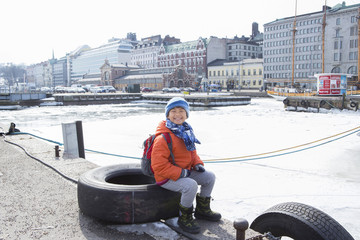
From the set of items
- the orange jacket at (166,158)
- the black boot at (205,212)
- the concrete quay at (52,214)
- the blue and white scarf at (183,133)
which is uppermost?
the blue and white scarf at (183,133)

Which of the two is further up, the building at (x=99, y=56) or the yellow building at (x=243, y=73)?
the building at (x=99, y=56)

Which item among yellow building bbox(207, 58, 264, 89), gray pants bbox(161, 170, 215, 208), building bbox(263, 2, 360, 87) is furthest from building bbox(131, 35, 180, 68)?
gray pants bbox(161, 170, 215, 208)

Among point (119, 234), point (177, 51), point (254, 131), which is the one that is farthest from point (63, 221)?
point (177, 51)

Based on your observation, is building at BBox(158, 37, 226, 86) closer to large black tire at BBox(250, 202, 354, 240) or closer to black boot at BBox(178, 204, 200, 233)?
black boot at BBox(178, 204, 200, 233)

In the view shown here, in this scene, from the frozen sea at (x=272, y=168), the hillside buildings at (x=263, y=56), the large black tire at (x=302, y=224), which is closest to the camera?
the large black tire at (x=302, y=224)

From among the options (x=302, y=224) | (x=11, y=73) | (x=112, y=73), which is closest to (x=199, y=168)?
(x=302, y=224)

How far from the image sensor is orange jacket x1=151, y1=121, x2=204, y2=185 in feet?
11.5

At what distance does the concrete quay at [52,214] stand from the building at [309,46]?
71699mm

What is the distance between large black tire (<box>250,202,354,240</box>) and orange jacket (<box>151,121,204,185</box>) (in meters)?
1.08

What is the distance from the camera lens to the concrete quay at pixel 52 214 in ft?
11.5

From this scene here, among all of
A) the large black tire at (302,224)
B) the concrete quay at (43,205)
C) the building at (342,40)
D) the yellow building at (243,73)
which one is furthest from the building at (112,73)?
the large black tire at (302,224)

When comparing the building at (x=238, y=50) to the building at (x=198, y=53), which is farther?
the building at (x=238, y=50)

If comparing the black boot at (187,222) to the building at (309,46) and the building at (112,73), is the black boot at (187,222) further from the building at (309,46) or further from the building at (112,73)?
the building at (112,73)

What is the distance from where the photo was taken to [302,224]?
304 centimetres
